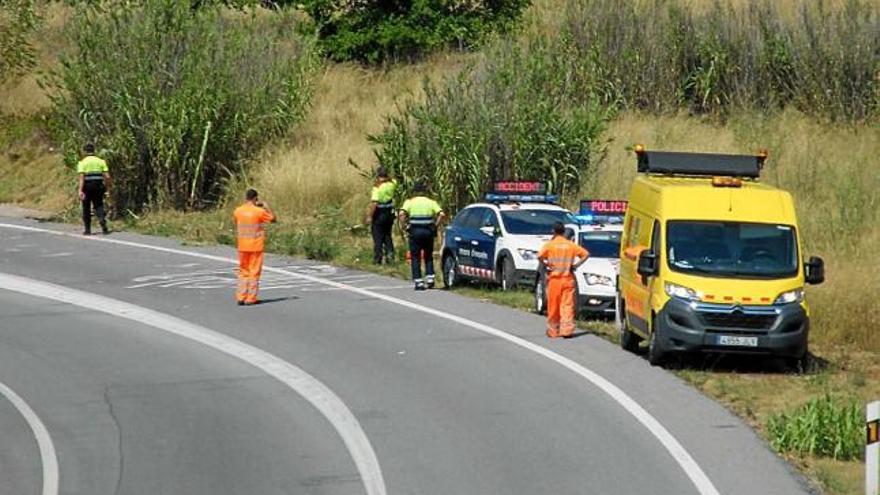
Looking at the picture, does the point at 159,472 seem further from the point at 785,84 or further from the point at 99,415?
the point at 785,84

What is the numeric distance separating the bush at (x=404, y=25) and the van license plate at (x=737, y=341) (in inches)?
1216

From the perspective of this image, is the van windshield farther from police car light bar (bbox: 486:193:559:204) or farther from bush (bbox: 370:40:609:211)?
bush (bbox: 370:40:609:211)

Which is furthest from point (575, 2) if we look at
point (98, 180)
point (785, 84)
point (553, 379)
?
point (553, 379)

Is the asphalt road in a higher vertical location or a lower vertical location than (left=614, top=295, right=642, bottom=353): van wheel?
lower

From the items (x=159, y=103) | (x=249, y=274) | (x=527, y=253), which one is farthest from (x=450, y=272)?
(x=159, y=103)

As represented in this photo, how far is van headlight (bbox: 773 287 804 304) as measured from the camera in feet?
67.1

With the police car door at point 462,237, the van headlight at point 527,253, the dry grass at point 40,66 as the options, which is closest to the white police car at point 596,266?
the van headlight at point 527,253

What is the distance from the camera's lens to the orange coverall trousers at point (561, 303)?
22.5 meters

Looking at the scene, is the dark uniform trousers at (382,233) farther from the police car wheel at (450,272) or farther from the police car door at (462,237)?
the police car wheel at (450,272)

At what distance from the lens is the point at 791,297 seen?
809 inches

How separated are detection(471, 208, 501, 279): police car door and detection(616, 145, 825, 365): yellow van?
17.9 ft

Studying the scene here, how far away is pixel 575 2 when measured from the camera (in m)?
45.4

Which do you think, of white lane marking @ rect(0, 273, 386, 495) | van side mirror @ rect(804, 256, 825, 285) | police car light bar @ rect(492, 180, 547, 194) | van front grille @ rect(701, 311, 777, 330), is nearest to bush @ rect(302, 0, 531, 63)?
police car light bar @ rect(492, 180, 547, 194)

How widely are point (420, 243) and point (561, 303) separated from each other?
17.3 ft
